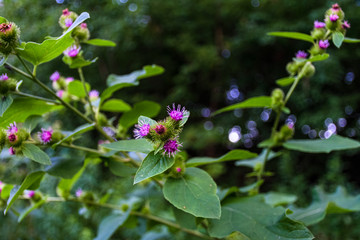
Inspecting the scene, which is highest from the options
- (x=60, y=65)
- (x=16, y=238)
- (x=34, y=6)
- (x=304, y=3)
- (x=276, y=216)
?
(x=34, y=6)

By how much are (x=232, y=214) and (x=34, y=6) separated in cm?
220

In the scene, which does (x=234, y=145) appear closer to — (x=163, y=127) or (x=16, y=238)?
(x=16, y=238)

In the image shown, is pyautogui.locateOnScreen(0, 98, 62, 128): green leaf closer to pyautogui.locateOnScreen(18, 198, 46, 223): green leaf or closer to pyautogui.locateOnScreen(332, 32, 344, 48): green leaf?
pyautogui.locateOnScreen(18, 198, 46, 223): green leaf

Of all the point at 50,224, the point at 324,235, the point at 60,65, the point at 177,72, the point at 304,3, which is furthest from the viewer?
the point at 177,72

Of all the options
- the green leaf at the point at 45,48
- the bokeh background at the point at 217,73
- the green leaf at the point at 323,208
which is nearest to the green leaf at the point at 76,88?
the green leaf at the point at 45,48

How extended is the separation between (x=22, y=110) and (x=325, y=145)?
0.70 metres

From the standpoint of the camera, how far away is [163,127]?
20.8 inches

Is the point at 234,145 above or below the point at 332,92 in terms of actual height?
below

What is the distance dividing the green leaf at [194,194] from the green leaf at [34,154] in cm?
23

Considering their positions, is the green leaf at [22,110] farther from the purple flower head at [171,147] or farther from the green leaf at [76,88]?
the purple flower head at [171,147]

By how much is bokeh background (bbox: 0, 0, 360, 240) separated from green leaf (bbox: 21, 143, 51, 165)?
1.37 metres

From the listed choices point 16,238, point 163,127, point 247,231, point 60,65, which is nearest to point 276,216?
point 247,231

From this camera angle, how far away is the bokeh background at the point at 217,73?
2033mm

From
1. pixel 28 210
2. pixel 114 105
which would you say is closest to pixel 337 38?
pixel 114 105
